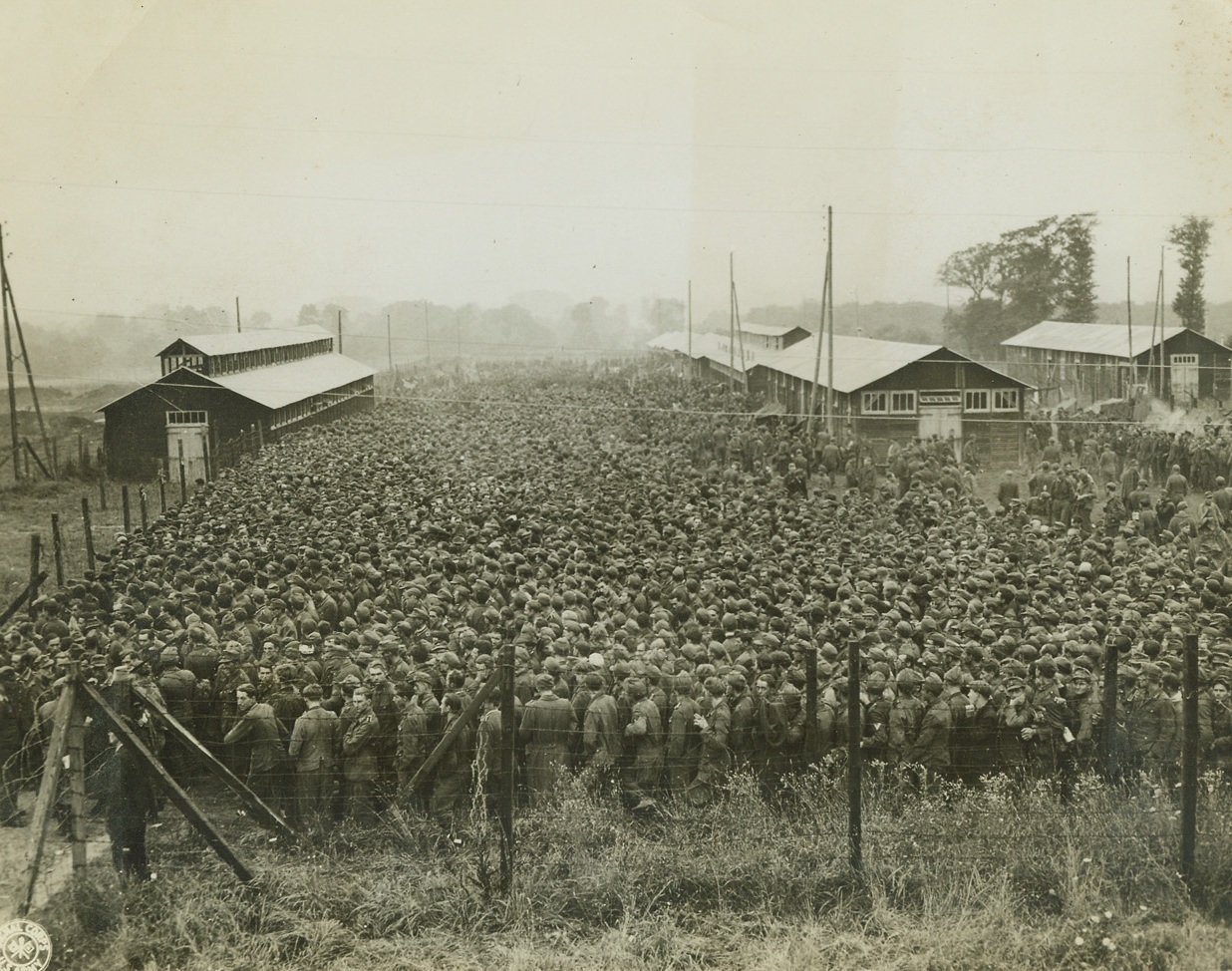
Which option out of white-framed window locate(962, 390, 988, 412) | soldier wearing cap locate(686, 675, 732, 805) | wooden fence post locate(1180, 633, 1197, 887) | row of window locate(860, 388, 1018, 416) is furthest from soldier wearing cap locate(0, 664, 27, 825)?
white-framed window locate(962, 390, 988, 412)

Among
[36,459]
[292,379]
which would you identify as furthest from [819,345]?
[36,459]

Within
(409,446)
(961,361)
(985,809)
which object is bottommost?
(985,809)

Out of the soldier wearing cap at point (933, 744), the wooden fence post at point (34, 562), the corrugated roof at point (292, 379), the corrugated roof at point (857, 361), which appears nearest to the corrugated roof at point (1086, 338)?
the corrugated roof at point (857, 361)

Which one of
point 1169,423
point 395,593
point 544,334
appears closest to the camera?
point 395,593

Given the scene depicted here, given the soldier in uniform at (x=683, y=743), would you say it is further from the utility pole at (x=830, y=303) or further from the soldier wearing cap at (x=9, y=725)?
the utility pole at (x=830, y=303)

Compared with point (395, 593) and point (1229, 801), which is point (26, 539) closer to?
point (395, 593)

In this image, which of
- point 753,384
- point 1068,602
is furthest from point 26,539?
point 753,384
